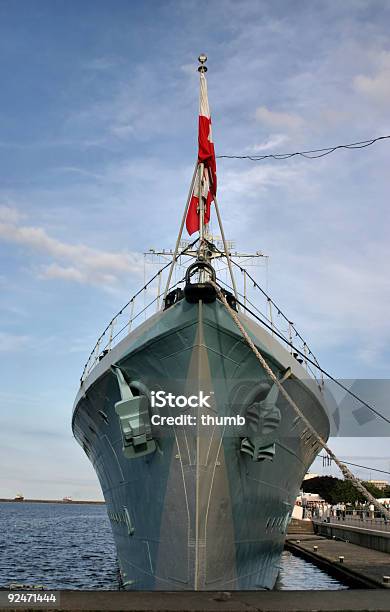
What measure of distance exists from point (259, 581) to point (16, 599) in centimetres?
600

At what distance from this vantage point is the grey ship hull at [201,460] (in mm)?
9258

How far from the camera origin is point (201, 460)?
920cm

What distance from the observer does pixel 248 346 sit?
9.64 m

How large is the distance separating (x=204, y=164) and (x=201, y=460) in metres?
5.35

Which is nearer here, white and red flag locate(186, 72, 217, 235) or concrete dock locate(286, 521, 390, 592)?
white and red flag locate(186, 72, 217, 235)

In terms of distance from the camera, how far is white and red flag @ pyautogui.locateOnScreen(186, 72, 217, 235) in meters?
10.4

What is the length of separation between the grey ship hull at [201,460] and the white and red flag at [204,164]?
187cm

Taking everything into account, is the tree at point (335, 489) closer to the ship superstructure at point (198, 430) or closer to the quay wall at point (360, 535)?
the quay wall at point (360, 535)

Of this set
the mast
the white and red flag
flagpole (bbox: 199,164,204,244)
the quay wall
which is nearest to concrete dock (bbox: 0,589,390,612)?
the mast

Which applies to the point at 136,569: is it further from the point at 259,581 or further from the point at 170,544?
the point at 259,581

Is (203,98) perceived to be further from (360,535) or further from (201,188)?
(360,535)

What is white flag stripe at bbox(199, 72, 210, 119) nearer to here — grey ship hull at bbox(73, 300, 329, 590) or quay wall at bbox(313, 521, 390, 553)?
grey ship hull at bbox(73, 300, 329, 590)

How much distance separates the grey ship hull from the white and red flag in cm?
187

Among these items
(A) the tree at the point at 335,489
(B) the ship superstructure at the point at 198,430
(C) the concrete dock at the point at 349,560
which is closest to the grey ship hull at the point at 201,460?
(B) the ship superstructure at the point at 198,430
